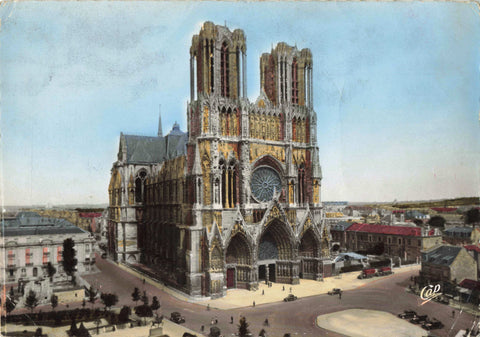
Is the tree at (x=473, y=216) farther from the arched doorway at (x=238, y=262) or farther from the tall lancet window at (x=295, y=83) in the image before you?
the tall lancet window at (x=295, y=83)

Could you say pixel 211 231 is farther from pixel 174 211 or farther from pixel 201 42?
pixel 201 42

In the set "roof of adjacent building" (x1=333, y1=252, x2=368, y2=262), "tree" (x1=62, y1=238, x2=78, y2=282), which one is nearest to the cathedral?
"roof of adjacent building" (x1=333, y1=252, x2=368, y2=262)

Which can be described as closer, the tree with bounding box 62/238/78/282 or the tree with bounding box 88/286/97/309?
the tree with bounding box 62/238/78/282

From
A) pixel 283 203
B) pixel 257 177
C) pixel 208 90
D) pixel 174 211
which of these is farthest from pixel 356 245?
pixel 208 90

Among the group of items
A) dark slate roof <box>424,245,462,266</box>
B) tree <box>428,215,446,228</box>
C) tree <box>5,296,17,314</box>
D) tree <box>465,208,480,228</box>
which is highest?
tree <box>465,208,480,228</box>

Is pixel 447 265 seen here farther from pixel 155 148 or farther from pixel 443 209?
pixel 155 148

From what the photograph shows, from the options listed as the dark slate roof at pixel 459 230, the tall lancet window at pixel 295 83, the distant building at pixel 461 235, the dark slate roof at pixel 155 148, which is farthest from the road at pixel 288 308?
the tall lancet window at pixel 295 83

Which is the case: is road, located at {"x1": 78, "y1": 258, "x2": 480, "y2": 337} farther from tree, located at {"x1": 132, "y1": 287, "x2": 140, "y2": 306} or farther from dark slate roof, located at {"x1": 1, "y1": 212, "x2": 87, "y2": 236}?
dark slate roof, located at {"x1": 1, "y1": 212, "x2": 87, "y2": 236}
